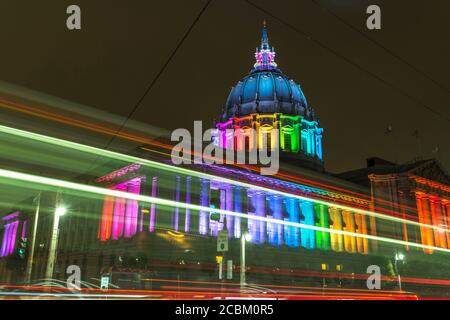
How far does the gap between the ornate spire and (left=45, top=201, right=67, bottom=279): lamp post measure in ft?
246

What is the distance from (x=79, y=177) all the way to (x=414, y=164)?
205ft

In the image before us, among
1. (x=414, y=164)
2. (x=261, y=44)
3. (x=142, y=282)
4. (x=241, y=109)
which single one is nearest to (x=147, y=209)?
(x=142, y=282)

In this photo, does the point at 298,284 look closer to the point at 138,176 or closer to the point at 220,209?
the point at 220,209

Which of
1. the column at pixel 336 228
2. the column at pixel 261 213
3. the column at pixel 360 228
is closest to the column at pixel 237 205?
the column at pixel 261 213

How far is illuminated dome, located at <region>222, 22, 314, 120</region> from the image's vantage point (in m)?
74.2

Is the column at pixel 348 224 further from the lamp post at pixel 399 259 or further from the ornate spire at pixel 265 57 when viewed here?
the ornate spire at pixel 265 57

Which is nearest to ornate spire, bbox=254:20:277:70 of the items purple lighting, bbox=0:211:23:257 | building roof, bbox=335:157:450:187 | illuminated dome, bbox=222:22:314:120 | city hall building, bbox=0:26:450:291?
illuminated dome, bbox=222:22:314:120

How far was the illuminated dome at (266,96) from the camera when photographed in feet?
244

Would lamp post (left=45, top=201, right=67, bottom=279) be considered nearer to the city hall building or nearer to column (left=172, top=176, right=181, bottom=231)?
the city hall building

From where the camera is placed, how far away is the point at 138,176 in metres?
7.00

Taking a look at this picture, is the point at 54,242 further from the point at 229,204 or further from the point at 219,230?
the point at 229,204

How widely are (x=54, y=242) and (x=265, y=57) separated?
77.9 meters

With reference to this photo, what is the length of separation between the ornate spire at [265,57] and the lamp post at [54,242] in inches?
2949

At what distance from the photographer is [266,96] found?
75.2 m
